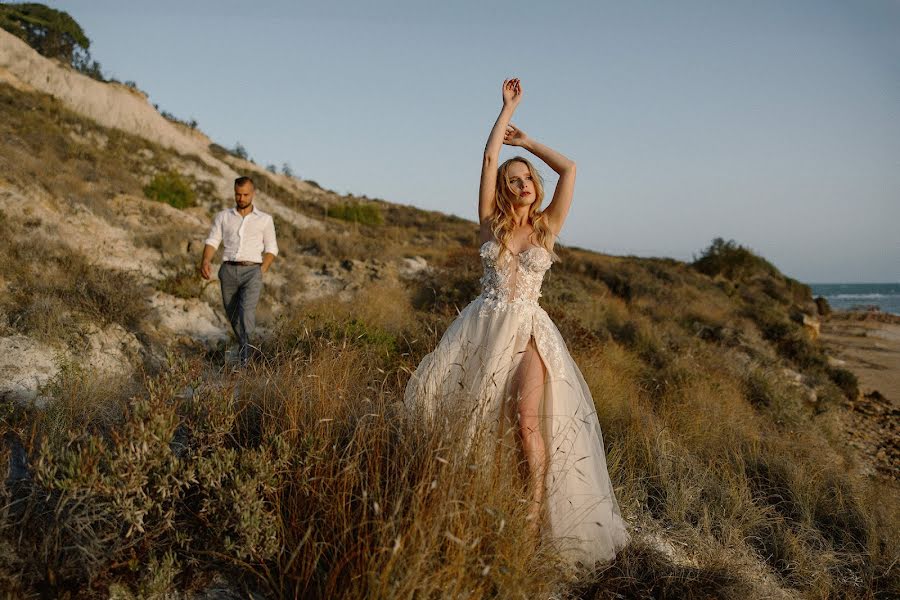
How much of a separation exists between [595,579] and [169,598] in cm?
197

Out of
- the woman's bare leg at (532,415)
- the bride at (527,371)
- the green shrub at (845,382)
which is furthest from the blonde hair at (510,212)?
the green shrub at (845,382)

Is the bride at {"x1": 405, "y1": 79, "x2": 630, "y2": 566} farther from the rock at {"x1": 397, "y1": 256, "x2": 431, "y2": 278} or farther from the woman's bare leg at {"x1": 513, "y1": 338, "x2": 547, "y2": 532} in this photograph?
the rock at {"x1": 397, "y1": 256, "x2": 431, "y2": 278}

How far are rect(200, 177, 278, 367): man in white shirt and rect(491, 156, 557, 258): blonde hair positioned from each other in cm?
372

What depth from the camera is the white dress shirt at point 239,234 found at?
20.4 feet

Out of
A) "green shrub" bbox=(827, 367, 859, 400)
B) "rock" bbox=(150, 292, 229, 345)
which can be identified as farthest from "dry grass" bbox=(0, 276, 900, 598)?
"green shrub" bbox=(827, 367, 859, 400)

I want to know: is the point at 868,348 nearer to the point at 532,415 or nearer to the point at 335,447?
the point at 532,415

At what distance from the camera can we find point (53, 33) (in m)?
32.5

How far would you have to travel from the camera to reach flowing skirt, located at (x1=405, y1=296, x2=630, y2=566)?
112 inches

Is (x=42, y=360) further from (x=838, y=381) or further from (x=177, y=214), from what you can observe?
(x=838, y=381)

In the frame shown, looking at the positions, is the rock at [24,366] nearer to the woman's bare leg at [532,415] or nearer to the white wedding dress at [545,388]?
the white wedding dress at [545,388]

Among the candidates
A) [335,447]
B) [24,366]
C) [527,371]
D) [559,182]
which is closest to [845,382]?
[559,182]

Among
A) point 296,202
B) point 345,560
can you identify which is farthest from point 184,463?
point 296,202

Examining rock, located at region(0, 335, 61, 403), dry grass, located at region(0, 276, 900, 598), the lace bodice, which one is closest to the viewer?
dry grass, located at region(0, 276, 900, 598)

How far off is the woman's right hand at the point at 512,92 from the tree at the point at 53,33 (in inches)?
1460
